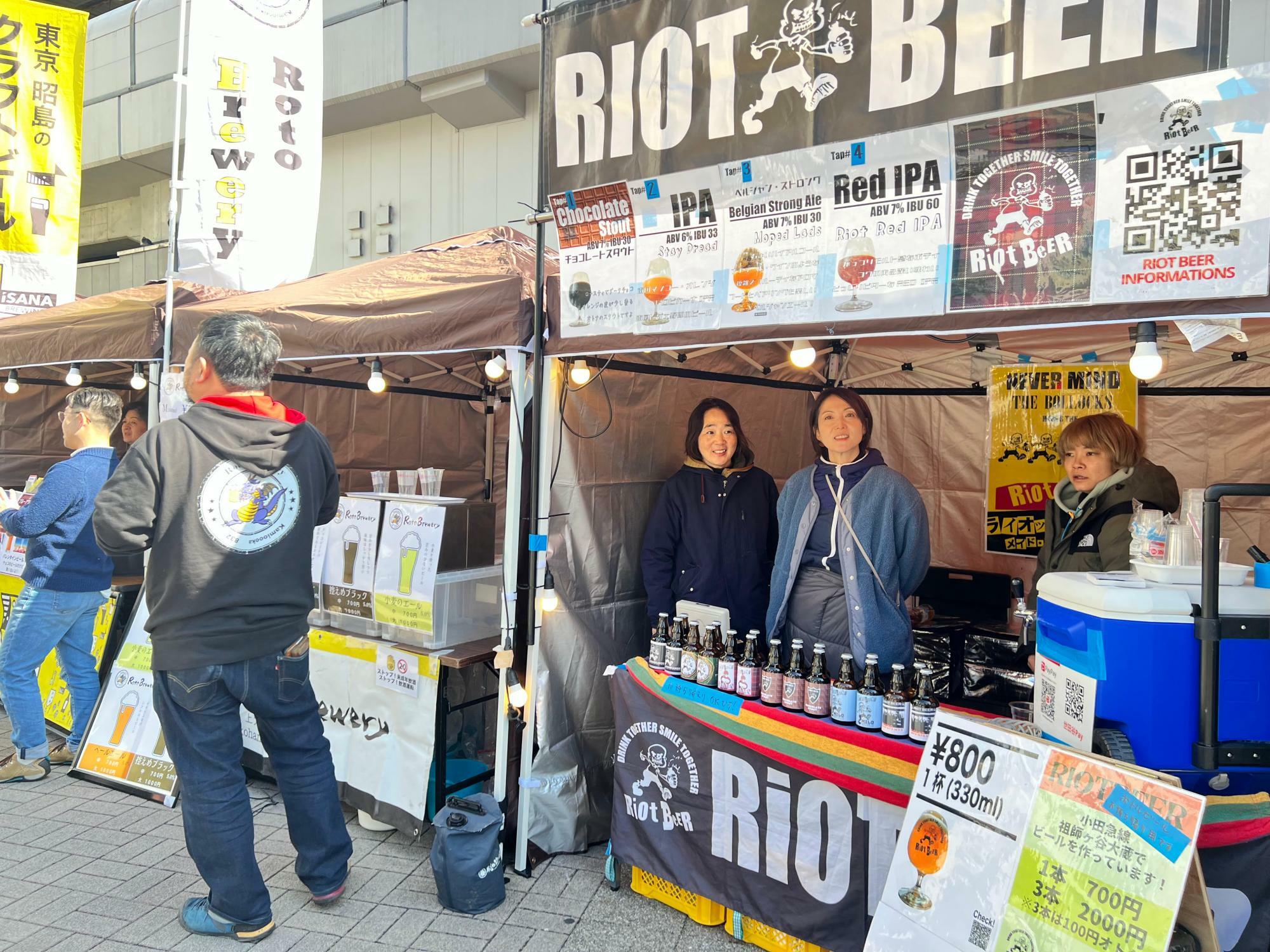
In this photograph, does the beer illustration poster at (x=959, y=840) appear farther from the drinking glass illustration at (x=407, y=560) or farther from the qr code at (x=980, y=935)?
the drinking glass illustration at (x=407, y=560)

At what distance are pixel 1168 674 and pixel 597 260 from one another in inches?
80.5

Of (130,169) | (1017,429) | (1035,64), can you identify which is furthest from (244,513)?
(130,169)

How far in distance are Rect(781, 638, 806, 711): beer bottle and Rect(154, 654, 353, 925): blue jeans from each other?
154 cm

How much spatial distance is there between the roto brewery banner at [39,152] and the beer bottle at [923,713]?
5901mm

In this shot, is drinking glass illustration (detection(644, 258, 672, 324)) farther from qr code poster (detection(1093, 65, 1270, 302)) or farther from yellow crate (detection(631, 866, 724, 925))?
yellow crate (detection(631, 866, 724, 925))

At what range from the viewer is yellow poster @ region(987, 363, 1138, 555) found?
421cm

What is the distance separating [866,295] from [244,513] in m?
1.98

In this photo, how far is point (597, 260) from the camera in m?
2.79

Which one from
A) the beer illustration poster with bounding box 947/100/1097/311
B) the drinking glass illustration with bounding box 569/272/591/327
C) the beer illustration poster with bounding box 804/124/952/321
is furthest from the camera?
the drinking glass illustration with bounding box 569/272/591/327

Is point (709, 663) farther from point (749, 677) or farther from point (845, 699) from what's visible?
point (845, 699)

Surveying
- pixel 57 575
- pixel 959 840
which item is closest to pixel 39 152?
pixel 57 575

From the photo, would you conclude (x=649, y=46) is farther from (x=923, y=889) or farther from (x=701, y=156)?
(x=923, y=889)

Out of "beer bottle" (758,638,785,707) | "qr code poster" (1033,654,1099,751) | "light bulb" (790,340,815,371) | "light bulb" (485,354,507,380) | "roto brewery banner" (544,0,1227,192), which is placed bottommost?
"beer bottle" (758,638,785,707)

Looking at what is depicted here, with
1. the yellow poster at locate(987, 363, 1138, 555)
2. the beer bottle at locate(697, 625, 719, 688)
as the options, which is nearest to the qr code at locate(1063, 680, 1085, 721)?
the beer bottle at locate(697, 625, 719, 688)
